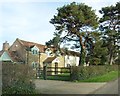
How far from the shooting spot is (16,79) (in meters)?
16.1

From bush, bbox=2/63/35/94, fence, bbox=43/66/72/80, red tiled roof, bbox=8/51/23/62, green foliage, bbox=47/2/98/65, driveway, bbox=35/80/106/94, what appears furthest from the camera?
red tiled roof, bbox=8/51/23/62

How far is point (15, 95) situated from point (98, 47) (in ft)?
109

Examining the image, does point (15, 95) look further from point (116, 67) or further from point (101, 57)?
point (116, 67)

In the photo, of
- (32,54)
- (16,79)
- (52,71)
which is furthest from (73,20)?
(16,79)

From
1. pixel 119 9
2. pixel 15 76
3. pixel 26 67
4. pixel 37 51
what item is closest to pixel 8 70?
pixel 15 76

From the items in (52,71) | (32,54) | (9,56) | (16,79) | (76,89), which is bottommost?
(76,89)

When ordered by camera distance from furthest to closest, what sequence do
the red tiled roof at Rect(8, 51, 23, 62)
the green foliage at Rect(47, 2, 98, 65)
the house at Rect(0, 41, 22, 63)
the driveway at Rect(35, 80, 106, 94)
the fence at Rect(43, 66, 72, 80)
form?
the red tiled roof at Rect(8, 51, 23, 62) < the house at Rect(0, 41, 22, 63) < the green foliage at Rect(47, 2, 98, 65) < the fence at Rect(43, 66, 72, 80) < the driveway at Rect(35, 80, 106, 94)

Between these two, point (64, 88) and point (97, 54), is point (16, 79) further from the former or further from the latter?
point (97, 54)

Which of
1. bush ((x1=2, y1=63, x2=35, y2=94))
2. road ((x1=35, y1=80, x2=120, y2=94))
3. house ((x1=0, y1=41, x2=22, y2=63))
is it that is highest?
house ((x1=0, y1=41, x2=22, y2=63))

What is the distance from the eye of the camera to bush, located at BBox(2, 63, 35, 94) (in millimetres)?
15195

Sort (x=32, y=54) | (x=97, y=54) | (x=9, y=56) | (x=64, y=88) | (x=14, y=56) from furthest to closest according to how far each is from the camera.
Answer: (x=32, y=54) < (x=14, y=56) < (x=9, y=56) < (x=97, y=54) < (x=64, y=88)

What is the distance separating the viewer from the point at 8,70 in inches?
603

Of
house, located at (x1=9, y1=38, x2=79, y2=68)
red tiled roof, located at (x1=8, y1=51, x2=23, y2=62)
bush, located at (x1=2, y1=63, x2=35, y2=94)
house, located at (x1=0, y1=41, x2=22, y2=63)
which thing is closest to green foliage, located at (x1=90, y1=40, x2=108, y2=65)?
house, located at (x1=9, y1=38, x2=79, y2=68)

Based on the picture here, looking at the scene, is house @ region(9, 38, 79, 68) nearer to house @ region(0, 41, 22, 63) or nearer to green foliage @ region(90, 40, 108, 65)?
house @ region(0, 41, 22, 63)
